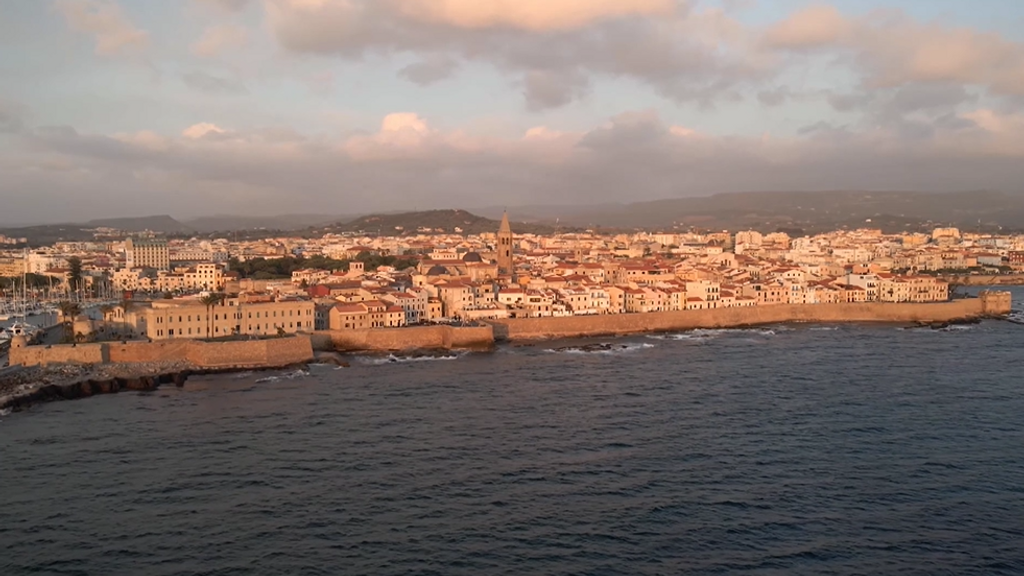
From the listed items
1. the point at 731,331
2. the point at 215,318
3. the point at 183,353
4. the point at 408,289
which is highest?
the point at 408,289

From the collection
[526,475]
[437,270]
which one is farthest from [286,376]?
[437,270]

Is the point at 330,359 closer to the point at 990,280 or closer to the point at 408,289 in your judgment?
the point at 408,289

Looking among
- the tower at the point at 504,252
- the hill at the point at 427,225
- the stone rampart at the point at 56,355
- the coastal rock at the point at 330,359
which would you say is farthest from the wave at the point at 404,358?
the hill at the point at 427,225

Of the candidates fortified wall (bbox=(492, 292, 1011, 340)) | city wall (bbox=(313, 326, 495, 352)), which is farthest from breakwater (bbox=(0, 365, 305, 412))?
fortified wall (bbox=(492, 292, 1011, 340))

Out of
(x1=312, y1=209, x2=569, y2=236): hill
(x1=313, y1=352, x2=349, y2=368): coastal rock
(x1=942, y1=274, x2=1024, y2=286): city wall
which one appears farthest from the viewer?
(x1=312, y1=209, x2=569, y2=236): hill

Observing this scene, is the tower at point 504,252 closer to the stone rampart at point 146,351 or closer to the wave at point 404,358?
the wave at point 404,358

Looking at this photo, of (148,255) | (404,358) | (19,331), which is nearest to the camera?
(404,358)

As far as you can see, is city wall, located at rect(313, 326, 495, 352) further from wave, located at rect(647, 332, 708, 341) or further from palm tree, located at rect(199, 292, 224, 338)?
wave, located at rect(647, 332, 708, 341)
